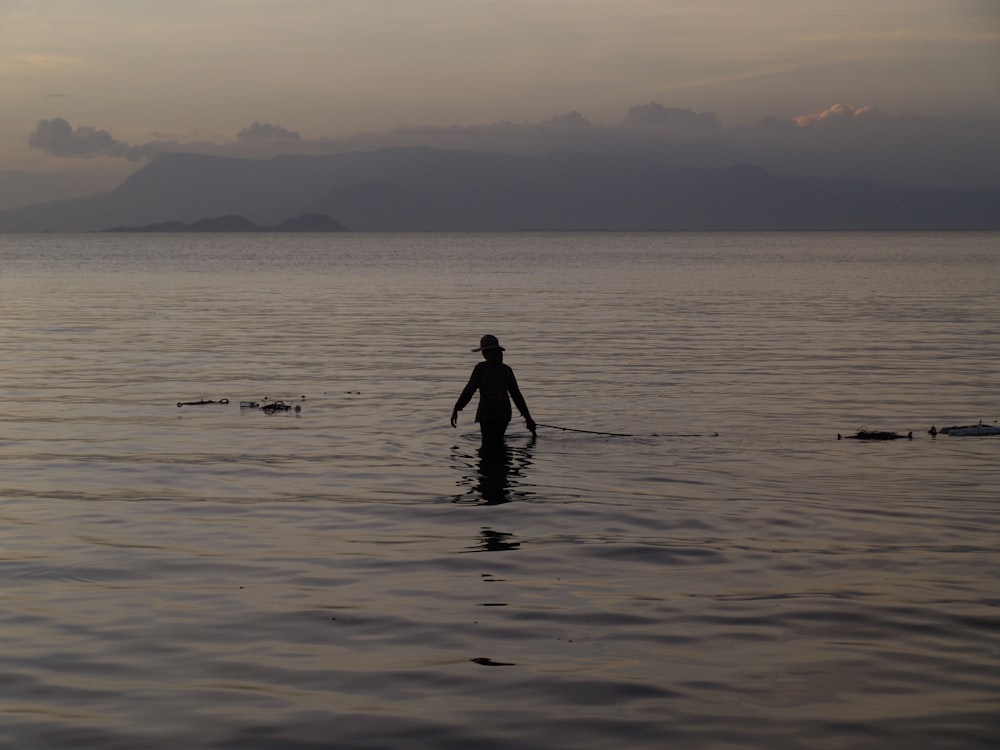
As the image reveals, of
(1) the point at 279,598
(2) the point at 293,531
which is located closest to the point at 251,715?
(1) the point at 279,598

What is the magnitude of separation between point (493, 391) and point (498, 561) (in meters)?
6.73

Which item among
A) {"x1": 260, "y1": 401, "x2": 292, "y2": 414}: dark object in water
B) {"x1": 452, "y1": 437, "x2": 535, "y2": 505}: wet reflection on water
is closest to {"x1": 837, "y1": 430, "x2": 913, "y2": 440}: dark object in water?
{"x1": 452, "y1": 437, "x2": 535, "y2": 505}: wet reflection on water

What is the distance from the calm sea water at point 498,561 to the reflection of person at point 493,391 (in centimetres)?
60

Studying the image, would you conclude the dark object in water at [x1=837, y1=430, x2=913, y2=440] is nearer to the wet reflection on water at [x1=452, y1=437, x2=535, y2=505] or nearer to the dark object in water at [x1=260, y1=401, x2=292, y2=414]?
the wet reflection on water at [x1=452, y1=437, x2=535, y2=505]

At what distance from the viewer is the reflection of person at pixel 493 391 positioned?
63.1 ft

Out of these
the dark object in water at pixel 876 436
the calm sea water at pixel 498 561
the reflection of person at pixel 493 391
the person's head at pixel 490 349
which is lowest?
the calm sea water at pixel 498 561

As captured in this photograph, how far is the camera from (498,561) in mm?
13039

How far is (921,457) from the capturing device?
19.5 meters

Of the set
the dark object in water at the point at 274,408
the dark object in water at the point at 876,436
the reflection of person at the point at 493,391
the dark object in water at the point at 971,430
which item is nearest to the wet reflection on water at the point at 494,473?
the reflection of person at the point at 493,391

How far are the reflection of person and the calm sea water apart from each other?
60cm

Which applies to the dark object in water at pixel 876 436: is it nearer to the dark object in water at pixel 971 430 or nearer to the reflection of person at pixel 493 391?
the dark object in water at pixel 971 430

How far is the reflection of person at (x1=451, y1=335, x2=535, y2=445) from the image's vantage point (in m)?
19.2

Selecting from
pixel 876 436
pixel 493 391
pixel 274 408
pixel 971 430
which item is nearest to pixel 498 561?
pixel 493 391

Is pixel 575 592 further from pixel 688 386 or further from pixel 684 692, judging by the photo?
pixel 688 386
